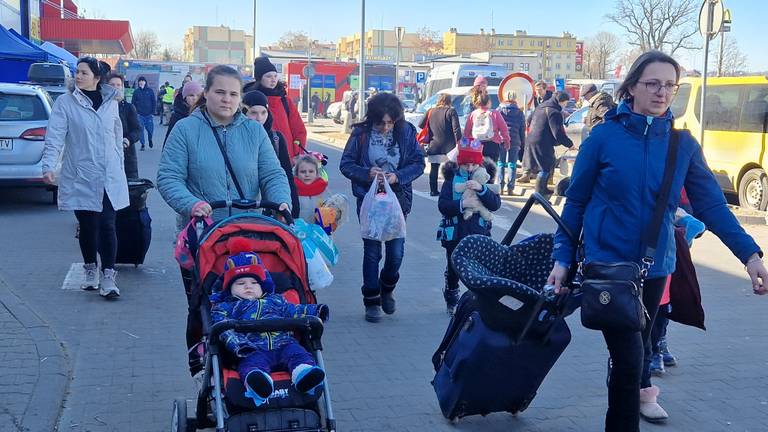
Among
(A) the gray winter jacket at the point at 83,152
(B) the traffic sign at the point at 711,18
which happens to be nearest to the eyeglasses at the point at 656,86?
(A) the gray winter jacket at the point at 83,152

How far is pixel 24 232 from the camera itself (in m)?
10.8

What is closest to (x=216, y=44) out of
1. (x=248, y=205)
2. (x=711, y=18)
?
(x=711, y=18)

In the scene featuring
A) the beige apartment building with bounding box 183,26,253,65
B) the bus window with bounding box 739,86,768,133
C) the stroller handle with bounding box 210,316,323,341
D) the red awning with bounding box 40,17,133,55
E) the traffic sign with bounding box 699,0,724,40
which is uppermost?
the beige apartment building with bounding box 183,26,253,65

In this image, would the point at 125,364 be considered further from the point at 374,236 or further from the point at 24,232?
the point at 24,232

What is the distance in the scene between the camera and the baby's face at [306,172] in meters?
7.59

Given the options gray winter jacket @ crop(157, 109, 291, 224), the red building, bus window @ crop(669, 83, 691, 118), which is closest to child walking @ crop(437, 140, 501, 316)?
gray winter jacket @ crop(157, 109, 291, 224)

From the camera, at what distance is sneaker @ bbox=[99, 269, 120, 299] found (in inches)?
293

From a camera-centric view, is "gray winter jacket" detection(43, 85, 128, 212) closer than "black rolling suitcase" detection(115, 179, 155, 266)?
Yes

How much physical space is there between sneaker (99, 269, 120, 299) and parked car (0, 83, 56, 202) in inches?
220

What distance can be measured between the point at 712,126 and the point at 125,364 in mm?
11616

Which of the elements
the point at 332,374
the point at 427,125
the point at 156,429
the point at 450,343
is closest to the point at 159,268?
the point at 332,374

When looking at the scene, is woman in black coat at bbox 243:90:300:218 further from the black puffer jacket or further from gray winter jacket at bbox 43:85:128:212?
the black puffer jacket

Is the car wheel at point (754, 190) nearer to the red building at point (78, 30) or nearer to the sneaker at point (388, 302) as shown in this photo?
the sneaker at point (388, 302)

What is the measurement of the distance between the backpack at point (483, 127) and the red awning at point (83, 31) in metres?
35.8
